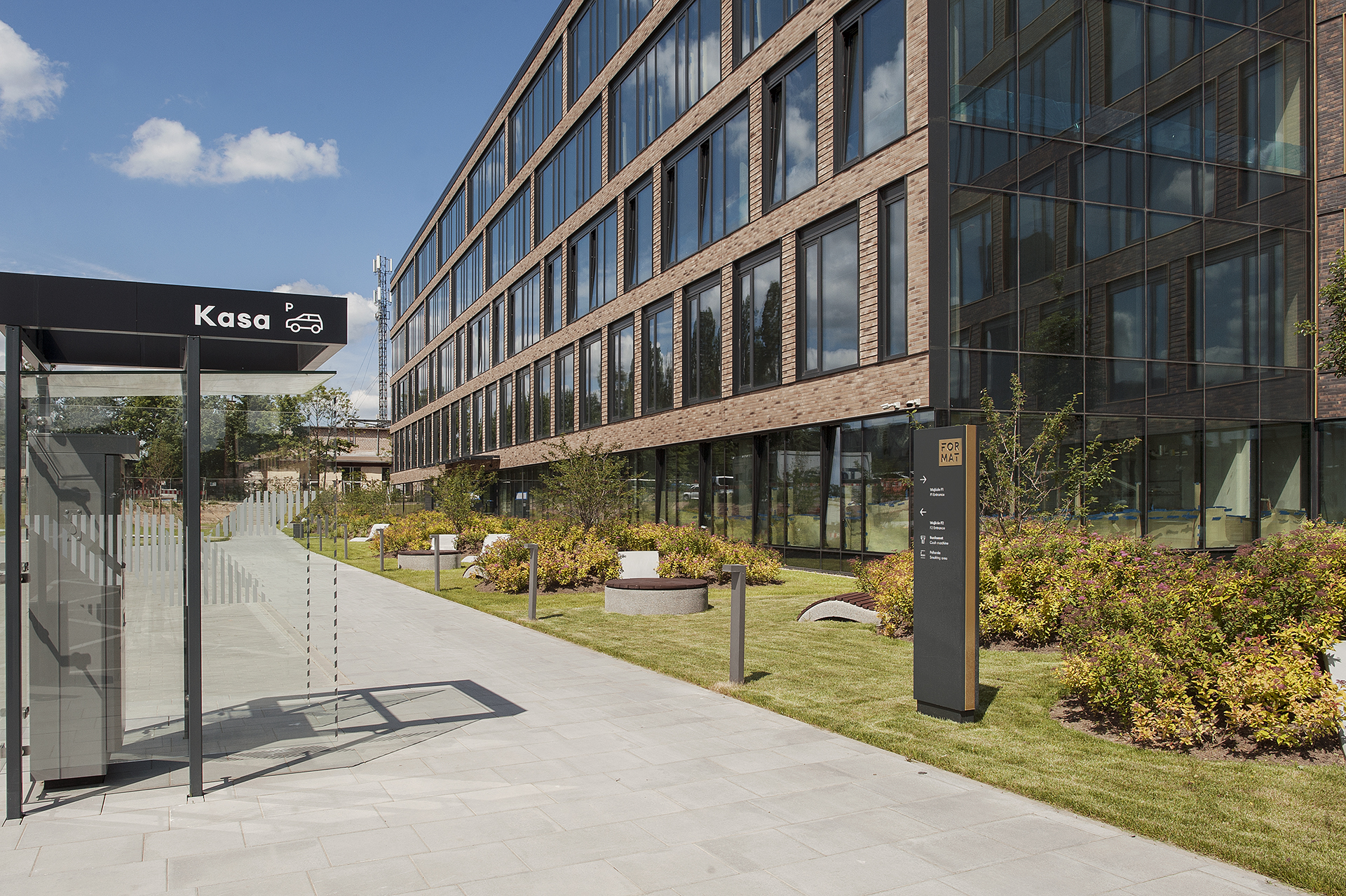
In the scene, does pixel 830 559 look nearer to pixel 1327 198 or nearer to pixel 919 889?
pixel 1327 198

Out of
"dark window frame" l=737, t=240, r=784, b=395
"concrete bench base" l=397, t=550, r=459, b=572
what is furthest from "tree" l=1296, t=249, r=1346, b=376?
"concrete bench base" l=397, t=550, r=459, b=572

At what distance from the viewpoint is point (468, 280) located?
56.8 m

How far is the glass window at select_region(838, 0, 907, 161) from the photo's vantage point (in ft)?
61.5

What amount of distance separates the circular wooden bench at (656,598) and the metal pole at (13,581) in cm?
1010

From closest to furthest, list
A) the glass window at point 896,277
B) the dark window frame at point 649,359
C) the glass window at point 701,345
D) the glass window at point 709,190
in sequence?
the glass window at point 896,277
the glass window at point 709,190
the glass window at point 701,345
the dark window frame at point 649,359

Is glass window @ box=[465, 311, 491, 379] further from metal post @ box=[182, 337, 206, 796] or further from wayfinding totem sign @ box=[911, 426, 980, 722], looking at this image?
metal post @ box=[182, 337, 206, 796]

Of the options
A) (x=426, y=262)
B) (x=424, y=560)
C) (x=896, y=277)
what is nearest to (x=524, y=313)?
(x=424, y=560)

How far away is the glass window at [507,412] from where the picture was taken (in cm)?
4612

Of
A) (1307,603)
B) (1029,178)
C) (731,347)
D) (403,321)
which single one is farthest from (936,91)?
(403,321)

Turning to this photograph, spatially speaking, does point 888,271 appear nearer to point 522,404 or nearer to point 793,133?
point 793,133

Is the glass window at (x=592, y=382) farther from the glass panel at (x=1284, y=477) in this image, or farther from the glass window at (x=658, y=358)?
the glass panel at (x=1284, y=477)

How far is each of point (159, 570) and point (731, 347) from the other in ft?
65.1

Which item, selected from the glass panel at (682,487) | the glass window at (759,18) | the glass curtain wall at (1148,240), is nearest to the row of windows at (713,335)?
the glass panel at (682,487)

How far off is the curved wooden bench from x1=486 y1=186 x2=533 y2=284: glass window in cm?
3319
